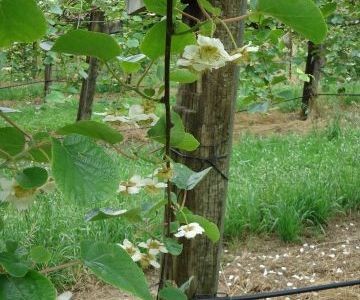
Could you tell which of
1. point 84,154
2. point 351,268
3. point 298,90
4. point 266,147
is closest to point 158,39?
point 84,154

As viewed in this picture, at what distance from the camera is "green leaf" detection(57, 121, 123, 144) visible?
18.0 inches

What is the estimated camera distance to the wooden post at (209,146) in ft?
3.41

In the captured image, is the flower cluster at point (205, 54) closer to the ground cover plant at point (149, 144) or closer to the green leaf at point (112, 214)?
the ground cover plant at point (149, 144)

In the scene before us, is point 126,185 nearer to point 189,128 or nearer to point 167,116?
point 167,116

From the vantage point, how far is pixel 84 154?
40cm

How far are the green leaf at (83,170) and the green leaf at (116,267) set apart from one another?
53mm

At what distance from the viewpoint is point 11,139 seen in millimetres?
458

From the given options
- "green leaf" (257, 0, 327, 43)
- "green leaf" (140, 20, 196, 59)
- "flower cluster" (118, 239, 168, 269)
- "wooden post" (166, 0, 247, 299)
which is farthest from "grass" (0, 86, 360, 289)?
"green leaf" (257, 0, 327, 43)

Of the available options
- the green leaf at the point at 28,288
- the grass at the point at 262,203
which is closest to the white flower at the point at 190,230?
the green leaf at the point at 28,288

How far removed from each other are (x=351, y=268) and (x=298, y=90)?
568 centimetres

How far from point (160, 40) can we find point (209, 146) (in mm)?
575

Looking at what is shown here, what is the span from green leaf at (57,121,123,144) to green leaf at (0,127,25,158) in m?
0.04

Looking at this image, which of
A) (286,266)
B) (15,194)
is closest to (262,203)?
(286,266)

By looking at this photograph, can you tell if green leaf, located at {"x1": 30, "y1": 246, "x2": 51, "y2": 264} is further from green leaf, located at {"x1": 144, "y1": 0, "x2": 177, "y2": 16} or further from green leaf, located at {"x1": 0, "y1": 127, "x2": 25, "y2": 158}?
green leaf, located at {"x1": 144, "y1": 0, "x2": 177, "y2": 16}
